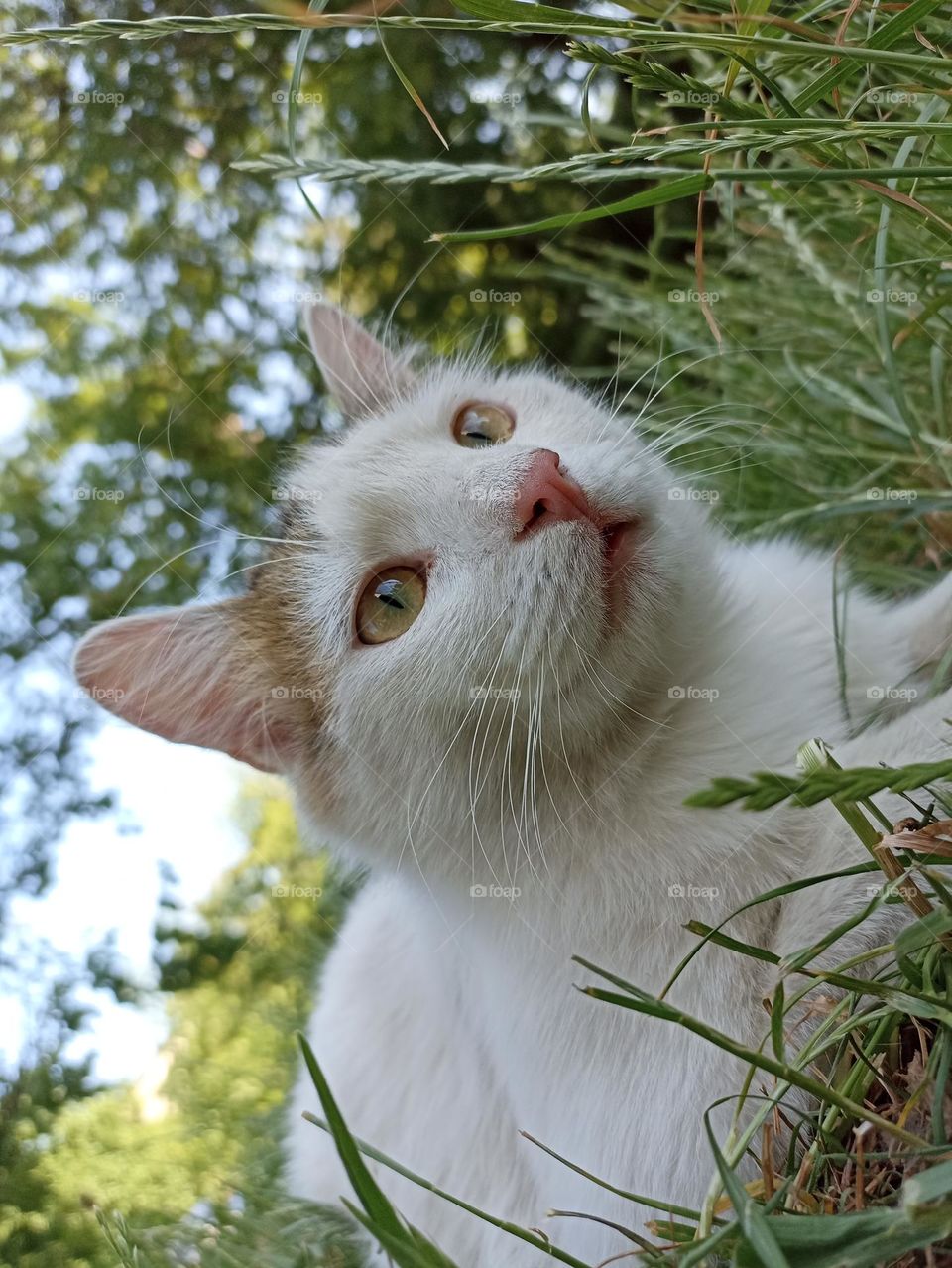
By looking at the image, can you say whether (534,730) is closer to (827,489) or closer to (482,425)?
(482,425)

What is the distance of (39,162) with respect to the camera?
2.02 meters

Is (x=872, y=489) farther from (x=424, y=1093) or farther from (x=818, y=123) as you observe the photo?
(x=424, y=1093)

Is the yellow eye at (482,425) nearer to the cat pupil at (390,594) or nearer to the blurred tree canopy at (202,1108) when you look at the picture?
the cat pupil at (390,594)

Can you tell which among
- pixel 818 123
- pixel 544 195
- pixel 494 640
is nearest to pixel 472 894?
pixel 494 640

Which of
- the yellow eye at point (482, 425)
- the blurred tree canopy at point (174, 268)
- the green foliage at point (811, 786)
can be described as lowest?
the green foliage at point (811, 786)

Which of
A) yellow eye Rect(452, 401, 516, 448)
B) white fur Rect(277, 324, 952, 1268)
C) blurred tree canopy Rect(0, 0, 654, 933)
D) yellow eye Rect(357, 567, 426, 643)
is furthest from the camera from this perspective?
blurred tree canopy Rect(0, 0, 654, 933)

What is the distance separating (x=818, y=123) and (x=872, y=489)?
63cm

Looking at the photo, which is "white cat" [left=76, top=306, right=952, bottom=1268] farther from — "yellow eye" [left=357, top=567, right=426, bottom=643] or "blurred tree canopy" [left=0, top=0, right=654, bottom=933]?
"blurred tree canopy" [left=0, top=0, right=654, bottom=933]

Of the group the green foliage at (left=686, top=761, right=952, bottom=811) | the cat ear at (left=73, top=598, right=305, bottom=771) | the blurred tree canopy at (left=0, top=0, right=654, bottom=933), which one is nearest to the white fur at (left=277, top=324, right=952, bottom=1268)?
the cat ear at (left=73, top=598, right=305, bottom=771)

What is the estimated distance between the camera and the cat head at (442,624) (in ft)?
3.50

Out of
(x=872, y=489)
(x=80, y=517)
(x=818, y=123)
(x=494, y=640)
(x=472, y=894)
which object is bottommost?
(x=472, y=894)

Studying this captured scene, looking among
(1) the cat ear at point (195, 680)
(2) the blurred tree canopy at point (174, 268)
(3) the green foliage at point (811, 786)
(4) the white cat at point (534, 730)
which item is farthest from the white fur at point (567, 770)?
(2) the blurred tree canopy at point (174, 268)

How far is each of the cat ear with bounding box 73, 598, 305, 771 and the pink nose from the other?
0.43m

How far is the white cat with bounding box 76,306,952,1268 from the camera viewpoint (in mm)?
1050
